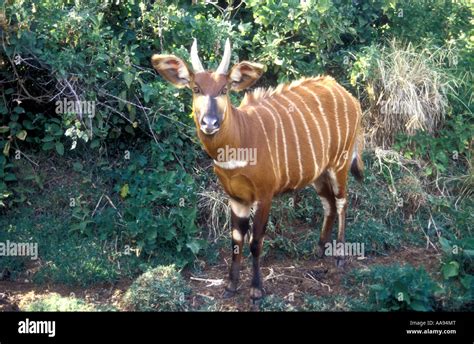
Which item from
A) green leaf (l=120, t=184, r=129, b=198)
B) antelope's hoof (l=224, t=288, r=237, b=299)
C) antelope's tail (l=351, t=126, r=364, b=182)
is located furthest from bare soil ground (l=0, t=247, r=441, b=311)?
green leaf (l=120, t=184, r=129, b=198)

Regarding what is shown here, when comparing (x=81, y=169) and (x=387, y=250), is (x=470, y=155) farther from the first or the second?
(x=81, y=169)

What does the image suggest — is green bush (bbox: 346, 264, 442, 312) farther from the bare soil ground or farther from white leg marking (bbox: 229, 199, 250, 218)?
white leg marking (bbox: 229, 199, 250, 218)

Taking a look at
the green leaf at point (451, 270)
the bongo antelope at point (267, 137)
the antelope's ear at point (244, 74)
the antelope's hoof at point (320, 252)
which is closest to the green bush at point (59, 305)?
the bongo antelope at point (267, 137)

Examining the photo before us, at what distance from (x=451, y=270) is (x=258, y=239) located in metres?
1.81

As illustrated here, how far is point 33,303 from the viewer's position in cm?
616

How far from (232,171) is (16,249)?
2.29m

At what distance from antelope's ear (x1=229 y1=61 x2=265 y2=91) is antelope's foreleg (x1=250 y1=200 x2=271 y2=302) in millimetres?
1007

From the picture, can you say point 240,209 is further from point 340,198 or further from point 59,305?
point 59,305

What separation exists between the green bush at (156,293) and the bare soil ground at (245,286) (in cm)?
15

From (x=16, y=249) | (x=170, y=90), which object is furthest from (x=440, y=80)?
(x=16, y=249)

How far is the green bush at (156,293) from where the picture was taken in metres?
6.14

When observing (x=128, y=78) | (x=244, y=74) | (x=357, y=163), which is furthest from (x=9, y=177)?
(x=357, y=163)

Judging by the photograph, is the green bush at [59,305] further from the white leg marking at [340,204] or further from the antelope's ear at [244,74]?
the white leg marking at [340,204]

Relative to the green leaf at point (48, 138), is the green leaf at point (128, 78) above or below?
above
